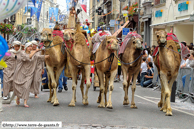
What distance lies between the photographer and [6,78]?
39.2 ft

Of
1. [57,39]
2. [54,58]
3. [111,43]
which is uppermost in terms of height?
[57,39]

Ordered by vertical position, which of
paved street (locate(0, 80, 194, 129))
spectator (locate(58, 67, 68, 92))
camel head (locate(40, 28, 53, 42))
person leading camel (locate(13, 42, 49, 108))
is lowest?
paved street (locate(0, 80, 194, 129))

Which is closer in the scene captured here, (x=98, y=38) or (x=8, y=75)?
(x=98, y=38)

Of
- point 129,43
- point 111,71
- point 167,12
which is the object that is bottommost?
point 111,71

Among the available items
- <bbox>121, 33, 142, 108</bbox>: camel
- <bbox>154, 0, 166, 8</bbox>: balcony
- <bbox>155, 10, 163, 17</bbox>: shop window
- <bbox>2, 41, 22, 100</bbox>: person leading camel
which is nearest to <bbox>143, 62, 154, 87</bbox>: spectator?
<bbox>121, 33, 142, 108</bbox>: camel

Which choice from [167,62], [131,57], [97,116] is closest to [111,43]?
[131,57]

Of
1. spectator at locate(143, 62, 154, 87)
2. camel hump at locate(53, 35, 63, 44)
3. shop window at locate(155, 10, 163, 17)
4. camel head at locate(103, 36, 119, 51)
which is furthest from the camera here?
shop window at locate(155, 10, 163, 17)

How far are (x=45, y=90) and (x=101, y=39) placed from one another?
20.5 ft

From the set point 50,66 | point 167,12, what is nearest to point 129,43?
point 50,66

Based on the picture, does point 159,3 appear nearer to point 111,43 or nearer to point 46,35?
point 111,43

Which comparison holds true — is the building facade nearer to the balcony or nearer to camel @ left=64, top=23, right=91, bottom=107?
the balcony

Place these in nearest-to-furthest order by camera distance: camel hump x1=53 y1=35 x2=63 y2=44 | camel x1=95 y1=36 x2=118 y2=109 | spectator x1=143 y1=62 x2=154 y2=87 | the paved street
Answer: the paved street < camel x1=95 y1=36 x2=118 y2=109 < camel hump x1=53 y1=35 x2=63 y2=44 < spectator x1=143 y1=62 x2=154 y2=87

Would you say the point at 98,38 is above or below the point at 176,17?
below

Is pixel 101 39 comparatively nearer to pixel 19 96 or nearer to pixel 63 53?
pixel 63 53
